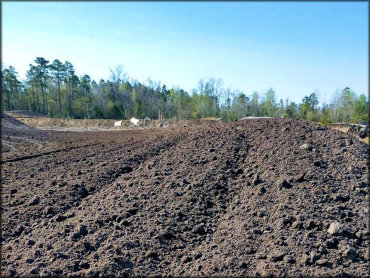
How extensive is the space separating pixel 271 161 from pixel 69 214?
4.00 meters

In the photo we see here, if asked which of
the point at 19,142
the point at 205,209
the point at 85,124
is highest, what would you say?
the point at 85,124

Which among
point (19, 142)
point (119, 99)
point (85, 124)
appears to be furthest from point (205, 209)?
point (119, 99)

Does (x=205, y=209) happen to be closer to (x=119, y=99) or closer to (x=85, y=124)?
(x=85, y=124)

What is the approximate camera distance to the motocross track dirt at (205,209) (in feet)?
13.3

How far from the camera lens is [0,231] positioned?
16.9 feet

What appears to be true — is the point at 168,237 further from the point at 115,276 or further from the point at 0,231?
the point at 0,231

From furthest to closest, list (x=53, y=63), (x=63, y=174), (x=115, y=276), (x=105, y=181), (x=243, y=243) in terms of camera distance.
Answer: (x=53, y=63) → (x=63, y=174) → (x=105, y=181) → (x=243, y=243) → (x=115, y=276)

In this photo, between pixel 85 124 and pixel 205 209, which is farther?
pixel 85 124

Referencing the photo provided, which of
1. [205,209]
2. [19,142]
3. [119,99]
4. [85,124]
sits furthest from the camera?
[119,99]

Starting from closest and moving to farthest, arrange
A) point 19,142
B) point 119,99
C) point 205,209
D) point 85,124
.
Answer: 1. point 205,209
2. point 19,142
3. point 85,124
4. point 119,99

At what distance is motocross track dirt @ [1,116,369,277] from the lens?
4043 mm

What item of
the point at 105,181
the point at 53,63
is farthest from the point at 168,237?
the point at 53,63

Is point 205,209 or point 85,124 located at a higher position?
point 85,124

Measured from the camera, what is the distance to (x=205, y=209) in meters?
5.27
